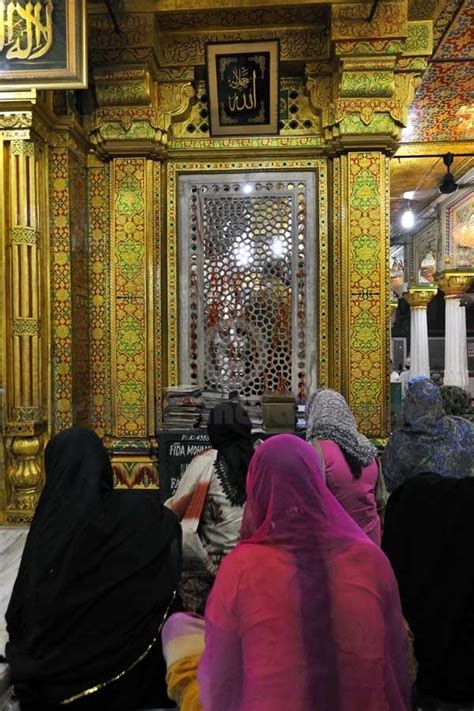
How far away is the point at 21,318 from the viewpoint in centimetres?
381

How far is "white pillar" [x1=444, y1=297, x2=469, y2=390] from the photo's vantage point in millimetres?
10703

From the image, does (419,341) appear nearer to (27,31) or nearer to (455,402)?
(455,402)

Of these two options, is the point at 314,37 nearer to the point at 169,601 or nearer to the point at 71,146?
the point at 71,146

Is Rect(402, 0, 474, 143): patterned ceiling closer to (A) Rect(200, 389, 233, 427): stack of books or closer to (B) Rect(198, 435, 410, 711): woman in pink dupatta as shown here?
(A) Rect(200, 389, 233, 427): stack of books

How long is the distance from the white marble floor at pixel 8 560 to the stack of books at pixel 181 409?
50.8 inches

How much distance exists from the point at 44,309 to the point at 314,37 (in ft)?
10.3

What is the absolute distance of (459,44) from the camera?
4691mm

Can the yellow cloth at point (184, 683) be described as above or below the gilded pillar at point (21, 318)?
below

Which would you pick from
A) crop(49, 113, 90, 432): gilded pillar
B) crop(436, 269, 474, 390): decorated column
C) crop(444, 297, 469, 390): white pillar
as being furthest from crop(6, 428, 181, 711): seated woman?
crop(444, 297, 469, 390): white pillar

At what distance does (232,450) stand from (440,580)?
38.6 inches

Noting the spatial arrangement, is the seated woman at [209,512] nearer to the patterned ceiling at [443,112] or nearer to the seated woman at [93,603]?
the seated woman at [93,603]

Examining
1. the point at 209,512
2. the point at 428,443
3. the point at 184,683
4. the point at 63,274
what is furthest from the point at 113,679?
the point at 63,274

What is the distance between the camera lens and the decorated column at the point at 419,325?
39.8 feet

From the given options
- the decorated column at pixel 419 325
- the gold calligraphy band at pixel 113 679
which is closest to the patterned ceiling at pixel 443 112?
the decorated column at pixel 419 325
